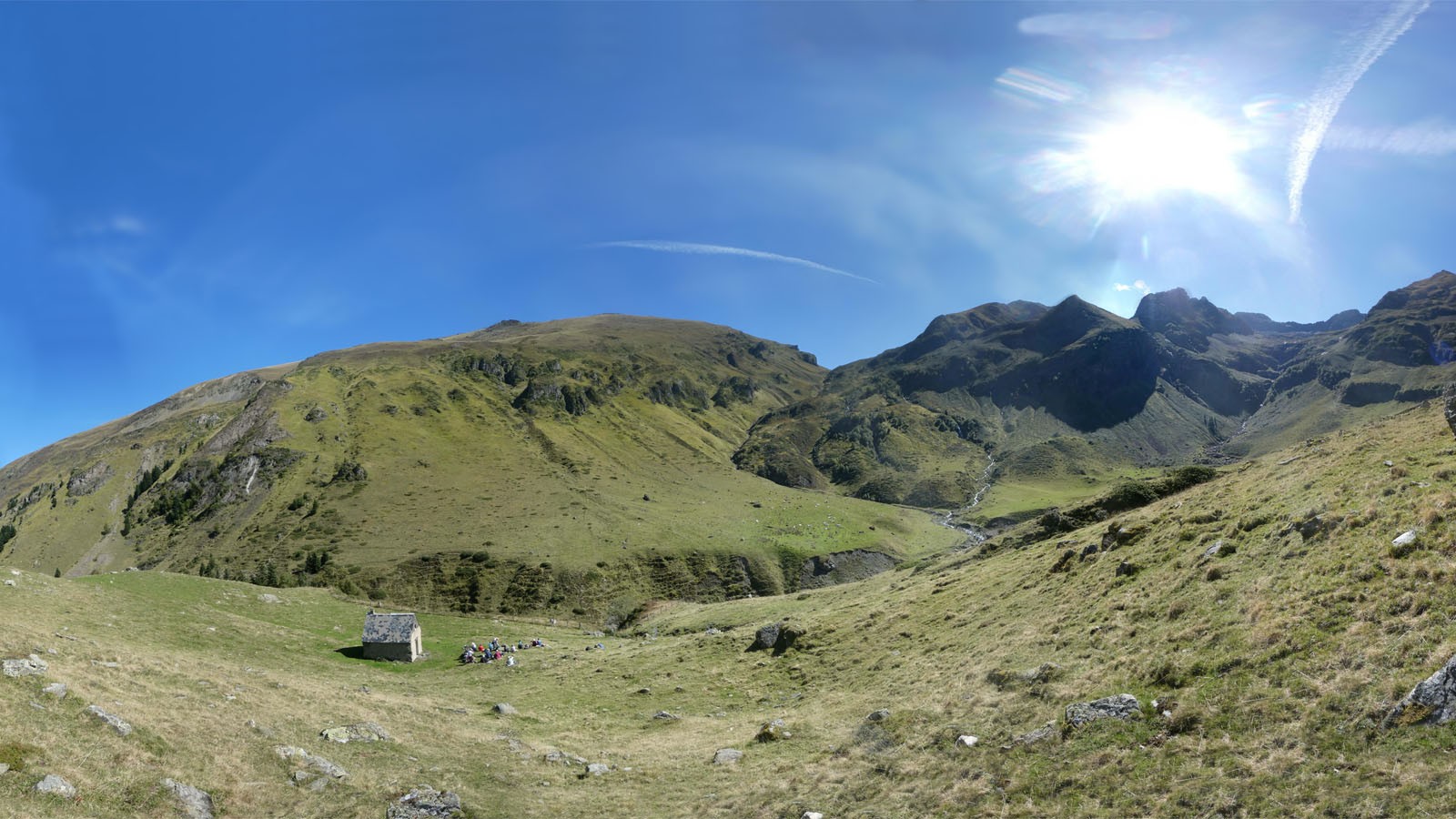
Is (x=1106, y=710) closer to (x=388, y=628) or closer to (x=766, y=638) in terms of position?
(x=766, y=638)

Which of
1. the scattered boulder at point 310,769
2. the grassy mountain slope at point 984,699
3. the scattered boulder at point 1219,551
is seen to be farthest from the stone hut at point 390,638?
the scattered boulder at point 1219,551

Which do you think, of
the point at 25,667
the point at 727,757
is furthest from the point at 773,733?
the point at 25,667

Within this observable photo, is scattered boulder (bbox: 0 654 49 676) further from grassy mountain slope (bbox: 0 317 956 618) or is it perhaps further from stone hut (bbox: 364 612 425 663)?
grassy mountain slope (bbox: 0 317 956 618)

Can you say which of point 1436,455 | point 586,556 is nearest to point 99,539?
point 586,556

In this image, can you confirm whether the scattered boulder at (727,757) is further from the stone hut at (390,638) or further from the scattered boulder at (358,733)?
the stone hut at (390,638)

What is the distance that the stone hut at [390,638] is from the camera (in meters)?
56.5

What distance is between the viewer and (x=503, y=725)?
3588cm

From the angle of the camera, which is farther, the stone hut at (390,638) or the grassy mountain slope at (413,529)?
the grassy mountain slope at (413,529)

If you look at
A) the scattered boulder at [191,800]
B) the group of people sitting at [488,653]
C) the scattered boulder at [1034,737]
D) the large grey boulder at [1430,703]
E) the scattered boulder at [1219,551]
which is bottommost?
the group of people sitting at [488,653]

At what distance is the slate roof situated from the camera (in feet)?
186

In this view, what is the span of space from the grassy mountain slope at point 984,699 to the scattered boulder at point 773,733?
1.90ft

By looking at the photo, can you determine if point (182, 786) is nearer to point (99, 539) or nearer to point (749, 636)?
point (749, 636)

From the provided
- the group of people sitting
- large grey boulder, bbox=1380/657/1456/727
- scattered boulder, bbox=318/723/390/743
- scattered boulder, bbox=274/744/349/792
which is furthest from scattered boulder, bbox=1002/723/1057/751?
the group of people sitting

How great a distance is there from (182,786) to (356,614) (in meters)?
63.3
